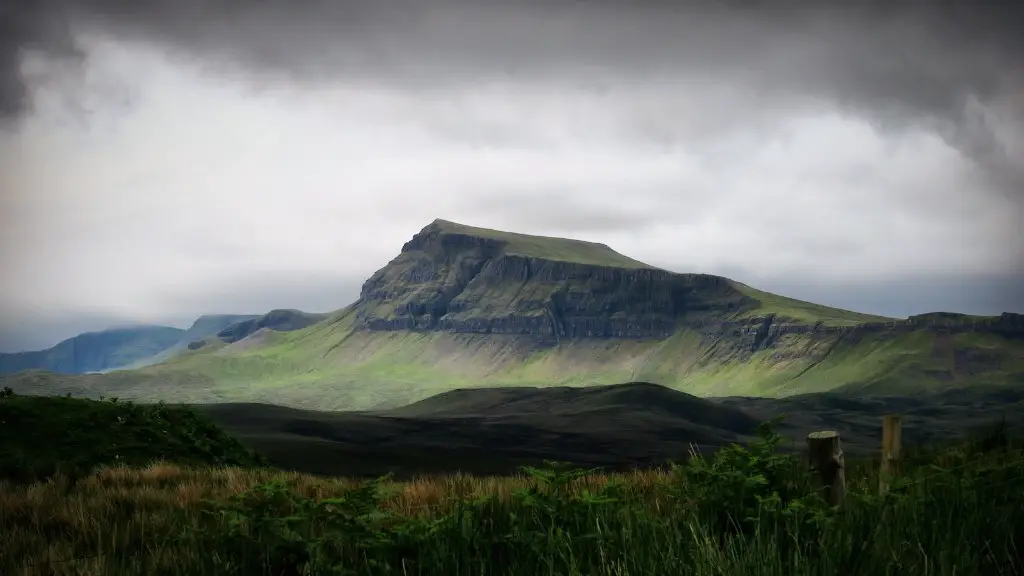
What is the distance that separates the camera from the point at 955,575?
672 centimetres

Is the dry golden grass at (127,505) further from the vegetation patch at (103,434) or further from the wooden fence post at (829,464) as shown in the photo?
the vegetation patch at (103,434)

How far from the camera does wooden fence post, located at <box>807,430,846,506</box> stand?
8.70 meters

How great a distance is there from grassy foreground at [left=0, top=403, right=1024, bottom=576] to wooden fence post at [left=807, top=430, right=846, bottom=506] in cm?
17

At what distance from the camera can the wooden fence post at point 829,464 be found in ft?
28.5

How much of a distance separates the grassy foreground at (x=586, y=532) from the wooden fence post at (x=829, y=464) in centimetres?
17

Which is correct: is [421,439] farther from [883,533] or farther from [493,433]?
[883,533]

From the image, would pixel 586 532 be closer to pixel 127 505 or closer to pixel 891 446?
pixel 891 446

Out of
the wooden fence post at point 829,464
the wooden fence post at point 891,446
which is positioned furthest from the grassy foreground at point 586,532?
the wooden fence post at point 891,446

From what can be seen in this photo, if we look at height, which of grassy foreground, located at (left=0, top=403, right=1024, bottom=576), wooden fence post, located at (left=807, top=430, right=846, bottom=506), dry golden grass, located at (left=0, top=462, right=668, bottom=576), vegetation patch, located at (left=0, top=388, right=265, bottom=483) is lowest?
vegetation patch, located at (left=0, top=388, right=265, bottom=483)

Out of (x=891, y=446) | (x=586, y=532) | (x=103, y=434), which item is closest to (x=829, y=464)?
(x=891, y=446)

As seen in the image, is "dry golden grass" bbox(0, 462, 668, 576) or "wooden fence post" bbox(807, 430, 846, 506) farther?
"wooden fence post" bbox(807, 430, 846, 506)

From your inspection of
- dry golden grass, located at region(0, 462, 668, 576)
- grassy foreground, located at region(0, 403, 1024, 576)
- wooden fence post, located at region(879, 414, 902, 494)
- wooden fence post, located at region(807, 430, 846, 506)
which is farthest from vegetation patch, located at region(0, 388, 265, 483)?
wooden fence post, located at region(807, 430, 846, 506)

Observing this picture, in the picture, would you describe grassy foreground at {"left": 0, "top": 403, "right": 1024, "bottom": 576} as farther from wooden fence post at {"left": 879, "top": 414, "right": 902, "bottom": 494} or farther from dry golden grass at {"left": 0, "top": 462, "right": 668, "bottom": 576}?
wooden fence post at {"left": 879, "top": 414, "right": 902, "bottom": 494}

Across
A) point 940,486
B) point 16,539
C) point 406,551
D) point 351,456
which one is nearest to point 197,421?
point 16,539
